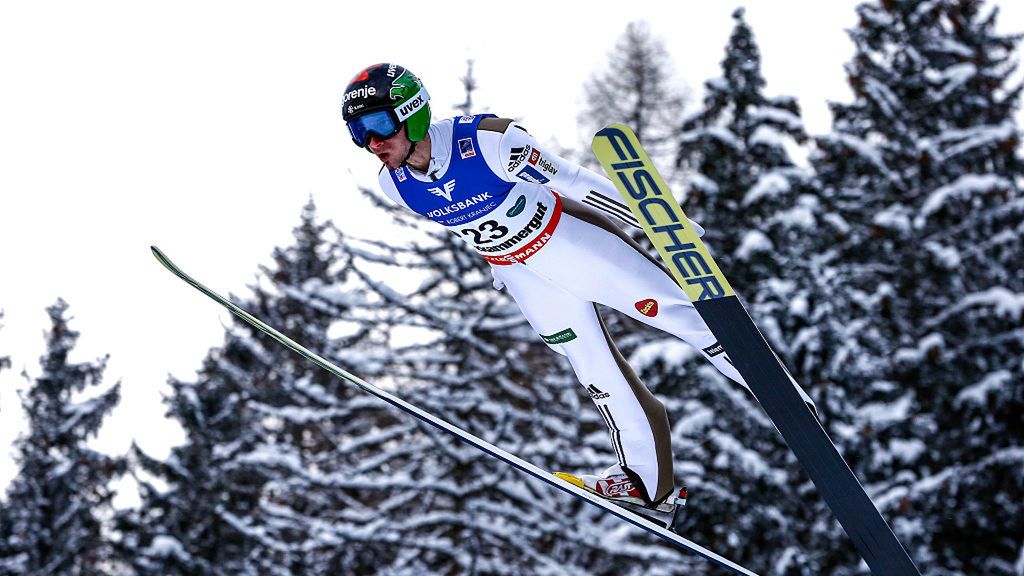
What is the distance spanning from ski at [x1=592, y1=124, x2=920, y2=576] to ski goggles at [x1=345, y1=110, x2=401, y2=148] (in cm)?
79

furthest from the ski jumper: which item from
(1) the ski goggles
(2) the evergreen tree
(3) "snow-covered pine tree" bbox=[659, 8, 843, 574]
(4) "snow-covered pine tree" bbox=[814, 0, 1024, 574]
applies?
(2) the evergreen tree

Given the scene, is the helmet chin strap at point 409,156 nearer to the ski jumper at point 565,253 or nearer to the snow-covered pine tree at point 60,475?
the ski jumper at point 565,253

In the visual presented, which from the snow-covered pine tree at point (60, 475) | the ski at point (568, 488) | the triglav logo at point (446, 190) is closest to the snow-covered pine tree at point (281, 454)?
the snow-covered pine tree at point (60, 475)

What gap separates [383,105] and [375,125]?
0.25ft

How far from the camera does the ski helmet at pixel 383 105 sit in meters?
3.79

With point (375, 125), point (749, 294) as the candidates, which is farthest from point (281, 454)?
point (375, 125)

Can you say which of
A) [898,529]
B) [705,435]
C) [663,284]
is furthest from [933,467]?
[663,284]

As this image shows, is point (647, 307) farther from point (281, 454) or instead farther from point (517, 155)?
point (281, 454)

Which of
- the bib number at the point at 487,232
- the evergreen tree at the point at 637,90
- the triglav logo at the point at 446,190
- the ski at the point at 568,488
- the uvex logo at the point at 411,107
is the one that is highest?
the evergreen tree at the point at 637,90

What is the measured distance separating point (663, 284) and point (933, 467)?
12.5 meters

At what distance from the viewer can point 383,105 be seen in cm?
379

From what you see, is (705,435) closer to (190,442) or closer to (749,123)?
(749,123)

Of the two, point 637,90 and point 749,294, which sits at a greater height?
point 637,90

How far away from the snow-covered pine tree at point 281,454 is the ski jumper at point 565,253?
862cm
